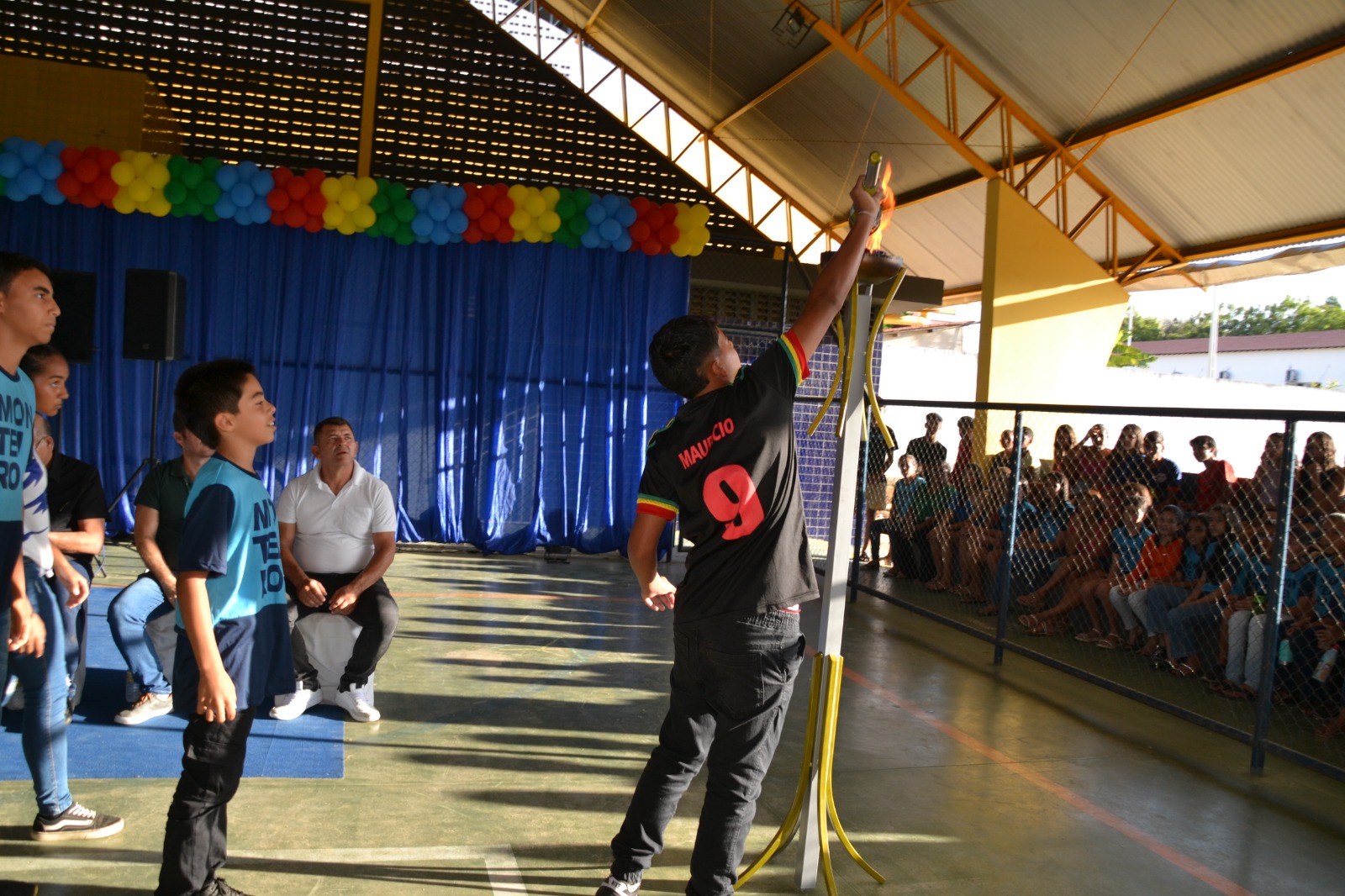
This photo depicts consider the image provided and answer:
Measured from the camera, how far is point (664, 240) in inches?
356

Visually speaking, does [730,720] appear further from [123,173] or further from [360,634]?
[123,173]

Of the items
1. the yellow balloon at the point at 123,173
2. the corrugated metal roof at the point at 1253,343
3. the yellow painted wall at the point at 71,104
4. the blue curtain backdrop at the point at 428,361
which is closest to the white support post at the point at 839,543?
the blue curtain backdrop at the point at 428,361

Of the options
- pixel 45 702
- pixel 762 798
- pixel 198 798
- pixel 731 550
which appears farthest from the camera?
pixel 762 798

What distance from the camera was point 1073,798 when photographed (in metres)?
3.78

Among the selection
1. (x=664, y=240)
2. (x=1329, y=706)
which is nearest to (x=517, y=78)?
(x=664, y=240)

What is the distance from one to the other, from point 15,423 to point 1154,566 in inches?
218

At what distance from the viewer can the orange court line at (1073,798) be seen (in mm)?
3158

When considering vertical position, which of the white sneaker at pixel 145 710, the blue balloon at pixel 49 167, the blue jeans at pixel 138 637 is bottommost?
the white sneaker at pixel 145 710

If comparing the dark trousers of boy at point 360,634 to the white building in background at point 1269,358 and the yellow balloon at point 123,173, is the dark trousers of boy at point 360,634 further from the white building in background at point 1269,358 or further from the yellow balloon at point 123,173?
the white building in background at point 1269,358

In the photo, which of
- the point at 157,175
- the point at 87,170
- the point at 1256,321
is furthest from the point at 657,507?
the point at 1256,321

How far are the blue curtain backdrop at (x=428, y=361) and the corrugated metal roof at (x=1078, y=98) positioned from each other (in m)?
3.49

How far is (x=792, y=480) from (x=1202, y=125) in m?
8.21

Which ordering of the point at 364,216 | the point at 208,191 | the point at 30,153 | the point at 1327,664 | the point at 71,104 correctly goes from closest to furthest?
the point at 1327,664
the point at 30,153
the point at 208,191
the point at 364,216
the point at 71,104

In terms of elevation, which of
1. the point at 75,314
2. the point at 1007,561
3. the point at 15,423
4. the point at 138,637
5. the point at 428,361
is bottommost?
the point at 138,637
